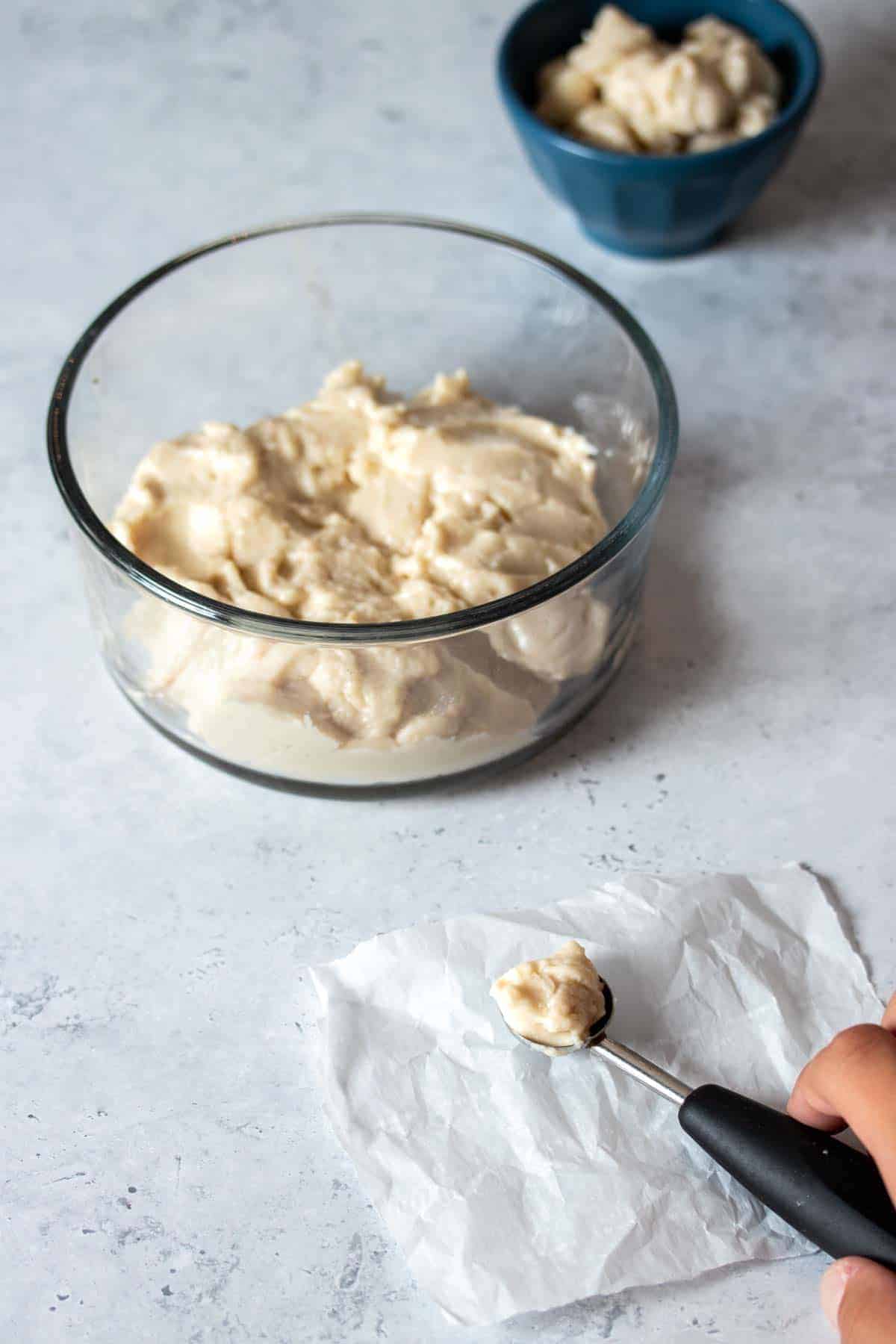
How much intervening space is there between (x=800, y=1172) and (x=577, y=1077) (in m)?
0.14

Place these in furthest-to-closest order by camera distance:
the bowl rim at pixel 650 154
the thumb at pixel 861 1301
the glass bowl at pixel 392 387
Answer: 1. the bowl rim at pixel 650 154
2. the glass bowl at pixel 392 387
3. the thumb at pixel 861 1301

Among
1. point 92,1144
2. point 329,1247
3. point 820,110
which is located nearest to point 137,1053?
point 92,1144

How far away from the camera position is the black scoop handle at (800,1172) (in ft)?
2.17

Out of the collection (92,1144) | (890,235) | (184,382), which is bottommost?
(92,1144)

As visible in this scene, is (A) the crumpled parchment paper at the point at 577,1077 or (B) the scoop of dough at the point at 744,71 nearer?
(A) the crumpled parchment paper at the point at 577,1077

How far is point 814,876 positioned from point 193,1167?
0.42 metres

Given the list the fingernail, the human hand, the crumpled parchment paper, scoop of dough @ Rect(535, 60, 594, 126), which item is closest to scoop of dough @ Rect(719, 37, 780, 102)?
scoop of dough @ Rect(535, 60, 594, 126)

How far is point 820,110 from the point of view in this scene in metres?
1.51

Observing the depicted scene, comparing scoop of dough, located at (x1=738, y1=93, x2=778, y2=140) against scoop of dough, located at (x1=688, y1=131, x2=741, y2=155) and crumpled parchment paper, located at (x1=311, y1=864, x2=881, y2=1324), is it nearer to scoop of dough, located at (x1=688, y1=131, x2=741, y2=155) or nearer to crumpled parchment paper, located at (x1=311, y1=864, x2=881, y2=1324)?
scoop of dough, located at (x1=688, y1=131, x2=741, y2=155)

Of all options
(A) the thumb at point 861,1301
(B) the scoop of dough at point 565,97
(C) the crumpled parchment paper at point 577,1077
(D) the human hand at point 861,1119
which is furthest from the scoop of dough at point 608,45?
(A) the thumb at point 861,1301

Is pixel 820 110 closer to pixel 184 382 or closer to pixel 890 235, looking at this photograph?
pixel 890 235

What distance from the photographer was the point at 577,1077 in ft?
2.56

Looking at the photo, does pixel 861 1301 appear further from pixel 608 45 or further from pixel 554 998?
pixel 608 45

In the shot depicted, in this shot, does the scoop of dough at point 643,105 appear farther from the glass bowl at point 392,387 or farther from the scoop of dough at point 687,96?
the glass bowl at point 392,387
